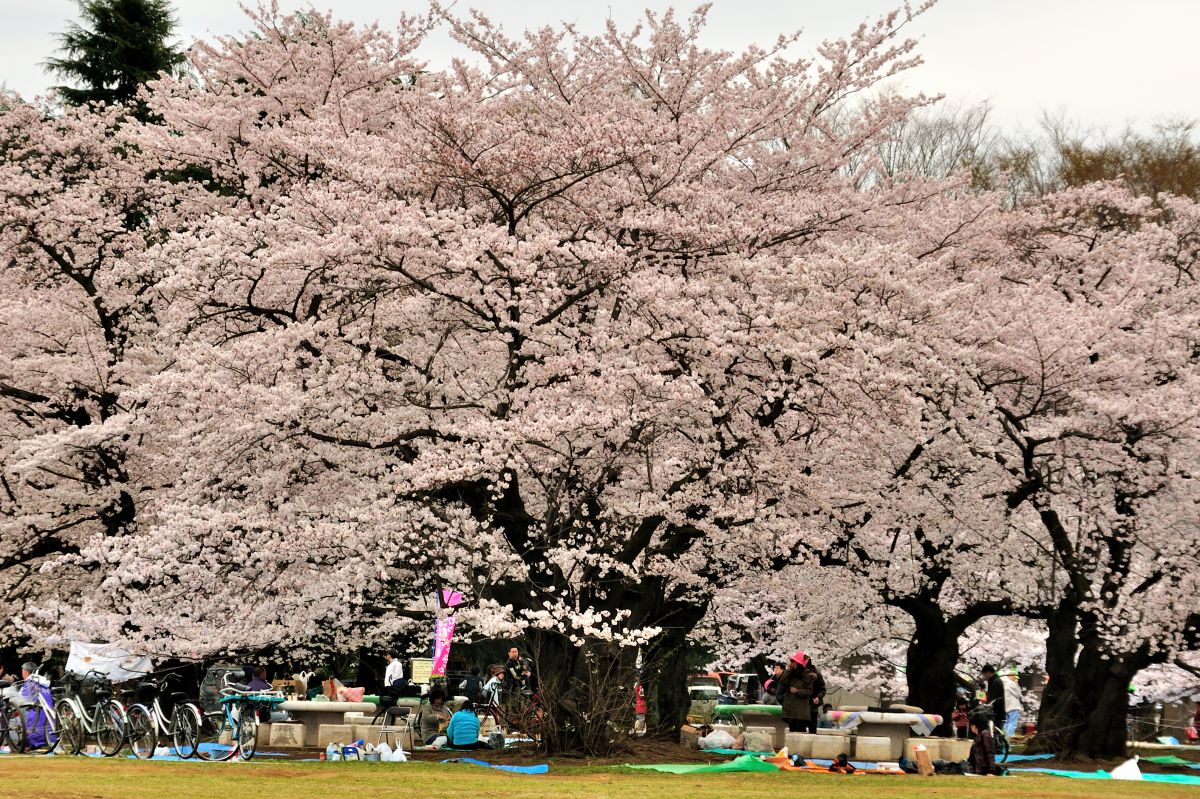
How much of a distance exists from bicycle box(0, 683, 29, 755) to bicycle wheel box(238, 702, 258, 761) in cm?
305

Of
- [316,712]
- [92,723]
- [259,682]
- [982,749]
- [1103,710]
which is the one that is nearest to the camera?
[92,723]

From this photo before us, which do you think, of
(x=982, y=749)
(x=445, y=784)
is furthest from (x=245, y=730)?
(x=982, y=749)

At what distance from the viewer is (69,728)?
49.9 ft

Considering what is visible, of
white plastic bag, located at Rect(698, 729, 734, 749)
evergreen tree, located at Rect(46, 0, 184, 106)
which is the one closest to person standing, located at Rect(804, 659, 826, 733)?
white plastic bag, located at Rect(698, 729, 734, 749)

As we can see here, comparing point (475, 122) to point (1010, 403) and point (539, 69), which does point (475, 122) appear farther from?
point (1010, 403)

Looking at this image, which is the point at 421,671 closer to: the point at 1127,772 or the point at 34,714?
the point at 34,714

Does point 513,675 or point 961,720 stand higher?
point 513,675

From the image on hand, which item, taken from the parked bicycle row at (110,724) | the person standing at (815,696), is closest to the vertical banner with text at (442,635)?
the parked bicycle row at (110,724)

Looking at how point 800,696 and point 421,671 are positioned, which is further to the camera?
point 421,671

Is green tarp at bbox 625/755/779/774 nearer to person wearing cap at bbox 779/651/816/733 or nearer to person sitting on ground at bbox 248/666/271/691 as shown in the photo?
person wearing cap at bbox 779/651/816/733

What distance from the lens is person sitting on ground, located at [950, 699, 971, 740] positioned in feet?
58.5

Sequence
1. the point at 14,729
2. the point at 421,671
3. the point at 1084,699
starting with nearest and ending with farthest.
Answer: the point at 14,729, the point at 1084,699, the point at 421,671

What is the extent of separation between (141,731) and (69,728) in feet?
3.72

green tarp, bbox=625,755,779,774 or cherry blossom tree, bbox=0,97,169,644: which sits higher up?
cherry blossom tree, bbox=0,97,169,644
